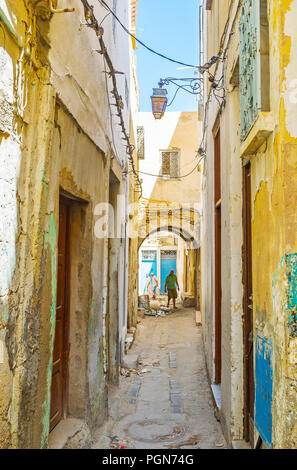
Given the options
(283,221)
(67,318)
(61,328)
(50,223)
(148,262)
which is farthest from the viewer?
(148,262)

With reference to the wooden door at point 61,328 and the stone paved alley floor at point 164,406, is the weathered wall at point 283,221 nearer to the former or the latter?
the wooden door at point 61,328

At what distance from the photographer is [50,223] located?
2715 millimetres

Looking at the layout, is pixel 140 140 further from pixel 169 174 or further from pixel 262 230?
pixel 262 230

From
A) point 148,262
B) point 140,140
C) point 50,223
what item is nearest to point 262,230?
point 50,223

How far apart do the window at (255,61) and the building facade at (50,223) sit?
1.19 meters

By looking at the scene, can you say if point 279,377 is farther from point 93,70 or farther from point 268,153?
point 93,70

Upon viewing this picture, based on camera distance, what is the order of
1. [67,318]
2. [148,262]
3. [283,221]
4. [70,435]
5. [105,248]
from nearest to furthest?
[283,221] < [70,435] < [67,318] < [105,248] < [148,262]

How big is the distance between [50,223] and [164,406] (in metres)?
3.74

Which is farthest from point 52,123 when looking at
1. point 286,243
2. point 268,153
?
point 286,243

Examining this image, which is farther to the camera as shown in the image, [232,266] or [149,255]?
[149,255]

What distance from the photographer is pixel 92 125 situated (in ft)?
13.3

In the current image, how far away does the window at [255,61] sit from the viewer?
2473 mm

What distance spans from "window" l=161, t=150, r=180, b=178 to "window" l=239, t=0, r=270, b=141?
12.0 metres
